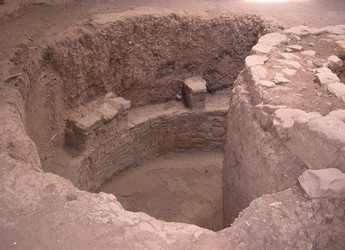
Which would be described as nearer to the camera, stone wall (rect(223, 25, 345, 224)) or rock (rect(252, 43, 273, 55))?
stone wall (rect(223, 25, 345, 224))

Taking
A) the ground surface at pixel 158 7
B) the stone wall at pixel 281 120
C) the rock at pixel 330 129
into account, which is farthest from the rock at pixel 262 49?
the rock at pixel 330 129

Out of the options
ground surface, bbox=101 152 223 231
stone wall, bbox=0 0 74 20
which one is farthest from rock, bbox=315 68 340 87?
stone wall, bbox=0 0 74 20

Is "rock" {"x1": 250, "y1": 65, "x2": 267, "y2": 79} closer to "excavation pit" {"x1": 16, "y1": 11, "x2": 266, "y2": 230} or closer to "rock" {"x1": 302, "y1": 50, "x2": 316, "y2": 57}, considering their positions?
"rock" {"x1": 302, "y1": 50, "x2": 316, "y2": 57}

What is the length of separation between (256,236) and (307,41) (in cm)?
274

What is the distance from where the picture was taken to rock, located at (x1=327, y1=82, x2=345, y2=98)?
9.71 feet

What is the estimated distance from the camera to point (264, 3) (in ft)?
18.0

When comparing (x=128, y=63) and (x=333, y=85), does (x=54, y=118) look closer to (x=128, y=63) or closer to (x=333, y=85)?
(x=128, y=63)

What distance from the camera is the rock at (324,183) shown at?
2047 mm

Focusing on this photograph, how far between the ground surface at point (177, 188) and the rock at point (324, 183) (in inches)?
86.7

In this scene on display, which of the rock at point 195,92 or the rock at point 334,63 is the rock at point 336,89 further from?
the rock at point 195,92

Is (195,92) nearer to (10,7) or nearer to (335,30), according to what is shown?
(335,30)

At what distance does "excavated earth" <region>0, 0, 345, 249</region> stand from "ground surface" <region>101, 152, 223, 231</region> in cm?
2

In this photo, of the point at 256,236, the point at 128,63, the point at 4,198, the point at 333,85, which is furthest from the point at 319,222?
the point at 128,63

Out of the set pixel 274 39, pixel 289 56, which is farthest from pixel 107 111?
pixel 289 56
